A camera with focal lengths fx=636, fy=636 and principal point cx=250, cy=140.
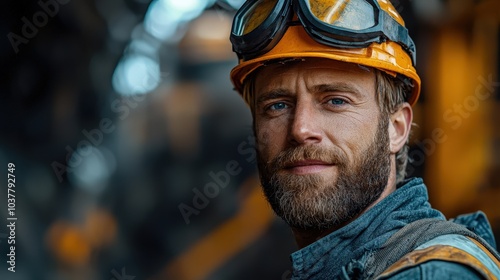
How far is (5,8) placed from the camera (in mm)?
5320

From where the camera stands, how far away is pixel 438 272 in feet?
5.07

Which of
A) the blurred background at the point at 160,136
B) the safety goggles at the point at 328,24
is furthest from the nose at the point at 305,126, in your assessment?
the blurred background at the point at 160,136

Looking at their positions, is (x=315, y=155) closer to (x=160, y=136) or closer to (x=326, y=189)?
(x=326, y=189)

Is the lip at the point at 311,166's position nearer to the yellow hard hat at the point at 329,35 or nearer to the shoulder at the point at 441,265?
the yellow hard hat at the point at 329,35

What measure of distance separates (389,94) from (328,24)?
0.40 metres

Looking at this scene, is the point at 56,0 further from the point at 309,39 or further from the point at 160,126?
the point at 309,39

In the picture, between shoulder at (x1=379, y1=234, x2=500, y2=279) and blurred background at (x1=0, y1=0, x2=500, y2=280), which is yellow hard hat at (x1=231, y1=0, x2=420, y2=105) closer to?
shoulder at (x1=379, y1=234, x2=500, y2=279)

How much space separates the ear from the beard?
18 centimetres

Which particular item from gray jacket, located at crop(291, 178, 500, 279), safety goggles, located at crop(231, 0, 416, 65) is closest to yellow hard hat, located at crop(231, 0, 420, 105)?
safety goggles, located at crop(231, 0, 416, 65)

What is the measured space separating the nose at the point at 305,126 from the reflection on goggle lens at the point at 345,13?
1.06 feet

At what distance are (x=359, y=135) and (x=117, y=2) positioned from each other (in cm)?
445

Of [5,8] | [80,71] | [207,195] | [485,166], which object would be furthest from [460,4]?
[5,8]

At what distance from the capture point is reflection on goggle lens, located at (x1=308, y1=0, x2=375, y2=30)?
7.63 ft

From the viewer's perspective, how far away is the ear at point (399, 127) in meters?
2.49
